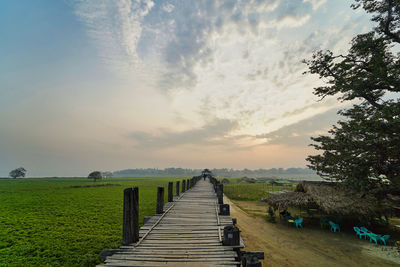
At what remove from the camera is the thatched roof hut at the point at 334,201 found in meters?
11.3

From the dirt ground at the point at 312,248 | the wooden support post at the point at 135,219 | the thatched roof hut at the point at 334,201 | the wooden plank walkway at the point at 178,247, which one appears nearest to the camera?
the wooden plank walkway at the point at 178,247

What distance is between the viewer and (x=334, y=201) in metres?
12.1

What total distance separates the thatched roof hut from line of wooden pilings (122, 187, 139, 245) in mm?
12898

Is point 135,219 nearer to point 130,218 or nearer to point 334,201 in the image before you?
point 130,218

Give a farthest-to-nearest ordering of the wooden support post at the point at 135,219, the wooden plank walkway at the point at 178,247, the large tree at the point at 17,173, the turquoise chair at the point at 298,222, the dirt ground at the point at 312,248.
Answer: the large tree at the point at 17,173 < the turquoise chair at the point at 298,222 < the dirt ground at the point at 312,248 < the wooden support post at the point at 135,219 < the wooden plank walkway at the point at 178,247

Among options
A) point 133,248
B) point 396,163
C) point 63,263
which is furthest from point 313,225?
point 63,263

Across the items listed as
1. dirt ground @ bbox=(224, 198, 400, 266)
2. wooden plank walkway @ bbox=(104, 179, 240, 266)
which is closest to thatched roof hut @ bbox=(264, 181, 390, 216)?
dirt ground @ bbox=(224, 198, 400, 266)

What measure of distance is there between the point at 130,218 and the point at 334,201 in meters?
13.9

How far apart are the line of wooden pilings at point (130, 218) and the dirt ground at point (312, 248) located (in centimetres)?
621

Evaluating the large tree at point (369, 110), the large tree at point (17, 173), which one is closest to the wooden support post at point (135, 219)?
the large tree at point (369, 110)

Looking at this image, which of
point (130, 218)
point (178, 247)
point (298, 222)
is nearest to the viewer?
point (178, 247)

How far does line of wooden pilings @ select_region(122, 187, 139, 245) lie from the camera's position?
4.45 m

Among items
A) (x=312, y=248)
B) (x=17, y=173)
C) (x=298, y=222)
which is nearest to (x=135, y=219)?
(x=312, y=248)

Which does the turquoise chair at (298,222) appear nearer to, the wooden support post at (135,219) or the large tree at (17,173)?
the wooden support post at (135,219)
